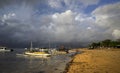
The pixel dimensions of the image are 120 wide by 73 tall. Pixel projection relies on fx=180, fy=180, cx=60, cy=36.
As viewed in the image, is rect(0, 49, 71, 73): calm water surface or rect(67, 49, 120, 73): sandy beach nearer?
rect(67, 49, 120, 73): sandy beach

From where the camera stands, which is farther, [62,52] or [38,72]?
[62,52]

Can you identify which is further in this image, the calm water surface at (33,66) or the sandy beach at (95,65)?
the calm water surface at (33,66)

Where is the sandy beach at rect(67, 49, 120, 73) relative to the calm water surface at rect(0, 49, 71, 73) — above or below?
above

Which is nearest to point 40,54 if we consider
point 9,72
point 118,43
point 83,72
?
point 9,72

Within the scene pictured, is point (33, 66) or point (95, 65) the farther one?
point (33, 66)

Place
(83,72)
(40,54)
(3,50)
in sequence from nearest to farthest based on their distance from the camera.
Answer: (83,72)
(40,54)
(3,50)

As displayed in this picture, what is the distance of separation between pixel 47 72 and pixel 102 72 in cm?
1208

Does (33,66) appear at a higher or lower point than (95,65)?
lower

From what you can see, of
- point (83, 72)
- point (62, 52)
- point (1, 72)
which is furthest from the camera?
point (62, 52)

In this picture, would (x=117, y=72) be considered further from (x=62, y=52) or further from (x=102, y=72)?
(x=62, y=52)

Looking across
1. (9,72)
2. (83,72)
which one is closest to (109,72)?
(83,72)

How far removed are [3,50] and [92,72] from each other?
578ft

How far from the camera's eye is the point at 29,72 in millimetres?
35344

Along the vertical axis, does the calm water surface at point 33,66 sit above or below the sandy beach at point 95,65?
below
